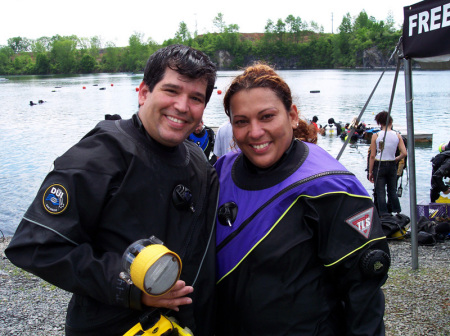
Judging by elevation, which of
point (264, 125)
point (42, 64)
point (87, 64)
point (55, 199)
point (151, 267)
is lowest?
point (151, 267)

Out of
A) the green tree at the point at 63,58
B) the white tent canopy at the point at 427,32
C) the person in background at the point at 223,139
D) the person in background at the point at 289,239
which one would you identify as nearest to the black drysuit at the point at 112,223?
the person in background at the point at 289,239

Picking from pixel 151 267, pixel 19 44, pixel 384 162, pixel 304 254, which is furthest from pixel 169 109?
pixel 19 44

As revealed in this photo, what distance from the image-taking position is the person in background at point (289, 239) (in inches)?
71.7

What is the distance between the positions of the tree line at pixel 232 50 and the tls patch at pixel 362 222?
149m

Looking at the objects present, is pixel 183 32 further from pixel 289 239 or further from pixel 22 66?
pixel 289 239

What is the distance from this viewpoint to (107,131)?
1862 millimetres

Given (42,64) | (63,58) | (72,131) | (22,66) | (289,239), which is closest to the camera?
(289,239)

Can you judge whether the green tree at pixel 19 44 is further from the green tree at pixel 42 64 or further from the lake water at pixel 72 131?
the lake water at pixel 72 131

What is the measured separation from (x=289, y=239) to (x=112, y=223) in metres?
0.78

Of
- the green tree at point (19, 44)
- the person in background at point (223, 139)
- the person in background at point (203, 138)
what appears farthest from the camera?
the green tree at point (19, 44)

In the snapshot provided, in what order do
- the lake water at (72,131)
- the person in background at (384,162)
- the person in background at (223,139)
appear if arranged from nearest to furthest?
the person in background at (223,139), the person in background at (384,162), the lake water at (72,131)

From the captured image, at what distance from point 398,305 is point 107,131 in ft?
14.2

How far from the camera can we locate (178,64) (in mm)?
1955

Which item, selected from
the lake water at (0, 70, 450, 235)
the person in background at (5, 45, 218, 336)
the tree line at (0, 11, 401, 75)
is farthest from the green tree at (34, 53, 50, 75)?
the person in background at (5, 45, 218, 336)
